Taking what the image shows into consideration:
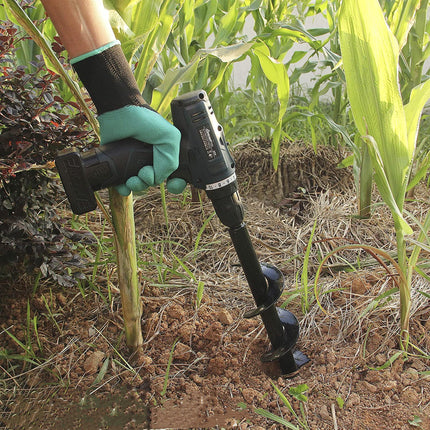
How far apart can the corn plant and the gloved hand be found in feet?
1.24

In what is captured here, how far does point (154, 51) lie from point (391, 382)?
34.3 inches

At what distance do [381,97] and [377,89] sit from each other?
0.7 inches

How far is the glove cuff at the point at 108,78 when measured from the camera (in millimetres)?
801

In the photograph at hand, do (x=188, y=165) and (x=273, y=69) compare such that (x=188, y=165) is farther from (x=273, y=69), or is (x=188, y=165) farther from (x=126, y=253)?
(x=273, y=69)

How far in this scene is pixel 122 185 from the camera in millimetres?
875

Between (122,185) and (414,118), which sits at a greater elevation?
(122,185)

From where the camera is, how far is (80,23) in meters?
0.78

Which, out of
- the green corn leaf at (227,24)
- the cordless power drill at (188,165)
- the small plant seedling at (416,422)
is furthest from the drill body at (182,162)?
the green corn leaf at (227,24)

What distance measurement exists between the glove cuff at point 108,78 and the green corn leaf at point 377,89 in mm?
427

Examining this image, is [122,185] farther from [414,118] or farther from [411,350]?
[411,350]

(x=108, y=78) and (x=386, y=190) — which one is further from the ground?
(x=108, y=78)

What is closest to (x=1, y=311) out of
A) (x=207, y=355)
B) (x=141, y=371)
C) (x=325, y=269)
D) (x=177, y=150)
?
(x=141, y=371)

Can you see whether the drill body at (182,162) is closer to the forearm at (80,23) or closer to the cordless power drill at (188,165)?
the cordless power drill at (188,165)

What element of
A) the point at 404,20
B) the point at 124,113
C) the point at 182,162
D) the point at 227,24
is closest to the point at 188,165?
the point at 182,162
